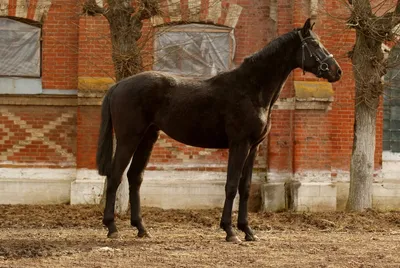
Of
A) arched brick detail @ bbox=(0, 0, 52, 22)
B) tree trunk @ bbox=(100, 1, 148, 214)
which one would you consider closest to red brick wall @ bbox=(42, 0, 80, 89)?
arched brick detail @ bbox=(0, 0, 52, 22)

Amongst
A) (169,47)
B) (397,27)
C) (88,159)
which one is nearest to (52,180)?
(88,159)

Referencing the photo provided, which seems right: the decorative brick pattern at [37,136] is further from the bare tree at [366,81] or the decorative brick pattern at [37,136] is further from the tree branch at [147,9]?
the bare tree at [366,81]

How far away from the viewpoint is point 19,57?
15.2 metres

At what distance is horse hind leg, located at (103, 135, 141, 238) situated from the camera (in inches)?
384

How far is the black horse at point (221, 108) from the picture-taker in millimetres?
9516

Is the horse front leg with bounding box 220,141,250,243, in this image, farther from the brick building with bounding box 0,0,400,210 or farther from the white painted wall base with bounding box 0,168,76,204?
the white painted wall base with bounding box 0,168,76,204

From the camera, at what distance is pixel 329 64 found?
9539mm

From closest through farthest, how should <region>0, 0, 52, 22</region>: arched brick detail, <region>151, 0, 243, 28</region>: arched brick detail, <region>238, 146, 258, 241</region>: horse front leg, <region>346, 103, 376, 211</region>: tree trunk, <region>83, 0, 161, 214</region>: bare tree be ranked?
<region>238, 146, 258, 241</region>: horse front leg
<region>83, 0, 161, 214</region>: bare tree
<region>346, 103, 376, 211</region>: tree trunk
<region>151, 0, 243, 28</region>: arched brick detail
<region>0, 0, 52, 22</region>: arched brick detail

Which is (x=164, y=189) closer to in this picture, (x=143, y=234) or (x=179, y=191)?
(x=179, y=191)

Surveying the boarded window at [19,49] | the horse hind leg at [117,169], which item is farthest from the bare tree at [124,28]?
the boarded window at [19,49]

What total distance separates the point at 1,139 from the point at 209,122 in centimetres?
666

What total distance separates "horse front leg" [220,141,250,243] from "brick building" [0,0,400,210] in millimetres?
5131

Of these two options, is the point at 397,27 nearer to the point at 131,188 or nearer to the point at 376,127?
the point at 376,127

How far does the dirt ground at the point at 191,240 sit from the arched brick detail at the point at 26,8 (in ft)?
12.2
